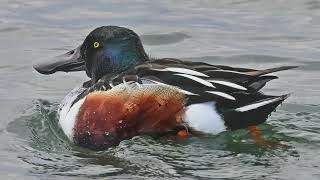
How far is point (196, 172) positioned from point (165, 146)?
0.53 meters

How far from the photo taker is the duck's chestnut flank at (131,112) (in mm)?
7055

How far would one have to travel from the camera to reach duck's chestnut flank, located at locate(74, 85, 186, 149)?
7055mm

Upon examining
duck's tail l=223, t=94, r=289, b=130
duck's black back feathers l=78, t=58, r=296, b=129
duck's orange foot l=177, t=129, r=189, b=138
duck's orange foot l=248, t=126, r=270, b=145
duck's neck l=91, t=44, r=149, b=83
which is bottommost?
duck's orange foot l=248, t=126, r=270, b=145

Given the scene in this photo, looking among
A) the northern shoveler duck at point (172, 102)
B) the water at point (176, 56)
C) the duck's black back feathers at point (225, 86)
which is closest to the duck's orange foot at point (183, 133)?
the northern shoveler duck at point (172, 102)

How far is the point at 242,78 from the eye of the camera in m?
7.09

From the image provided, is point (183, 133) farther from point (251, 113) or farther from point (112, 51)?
point (112, 51)

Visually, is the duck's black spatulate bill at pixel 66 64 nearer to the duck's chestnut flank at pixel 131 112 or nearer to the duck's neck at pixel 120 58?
the duck's neck at pixel 120 58

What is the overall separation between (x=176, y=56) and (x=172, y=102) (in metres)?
3.99

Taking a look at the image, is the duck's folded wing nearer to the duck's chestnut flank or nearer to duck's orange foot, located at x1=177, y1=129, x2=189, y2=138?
the duck's chestnut flank

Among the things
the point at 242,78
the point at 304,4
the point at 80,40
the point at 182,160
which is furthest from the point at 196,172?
the point at 304,4

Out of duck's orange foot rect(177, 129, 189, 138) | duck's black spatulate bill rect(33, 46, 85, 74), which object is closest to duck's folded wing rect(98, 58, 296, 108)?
duck's orange foot rect(177, 129, 189, 138)

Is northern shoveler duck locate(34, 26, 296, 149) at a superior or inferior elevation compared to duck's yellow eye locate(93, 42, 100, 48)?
inferior

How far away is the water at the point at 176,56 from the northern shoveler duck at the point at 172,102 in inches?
5.7

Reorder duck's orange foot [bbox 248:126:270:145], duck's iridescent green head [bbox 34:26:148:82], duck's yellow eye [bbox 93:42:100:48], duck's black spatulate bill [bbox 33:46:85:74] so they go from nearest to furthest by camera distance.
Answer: duck's orange foot [bbox 248:126:270:145] < duck's iridescent green head [bbox 34:26:148:82] < duck's yellow eye [bbox 93:42:100:48] < duck's black spatulate bill [bbox 33:46:85:74]
